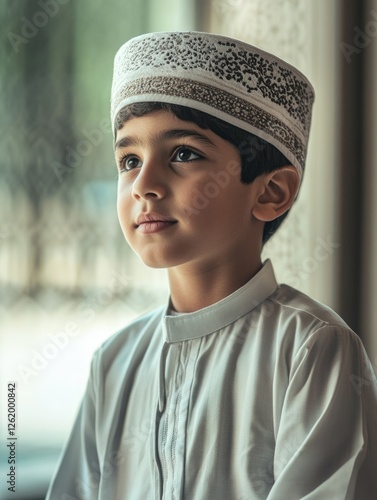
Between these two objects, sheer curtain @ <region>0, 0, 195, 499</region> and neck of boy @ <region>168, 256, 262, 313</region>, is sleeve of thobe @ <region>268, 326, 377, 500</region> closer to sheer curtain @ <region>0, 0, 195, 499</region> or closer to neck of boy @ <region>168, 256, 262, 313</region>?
neck of boy @ <region>168, 256, 262, 313</region>

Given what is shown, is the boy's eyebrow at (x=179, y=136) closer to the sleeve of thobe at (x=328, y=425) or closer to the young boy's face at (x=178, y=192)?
the young boy's face at (x=178, y=192)

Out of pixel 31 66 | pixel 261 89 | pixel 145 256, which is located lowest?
pixel 145 256

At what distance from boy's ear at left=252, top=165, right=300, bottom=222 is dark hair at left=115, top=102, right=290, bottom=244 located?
13 millimetres

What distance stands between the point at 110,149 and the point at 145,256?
90 centimetres

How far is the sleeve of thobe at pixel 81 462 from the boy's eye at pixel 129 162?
357mm

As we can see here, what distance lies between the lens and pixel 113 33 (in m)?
1.88

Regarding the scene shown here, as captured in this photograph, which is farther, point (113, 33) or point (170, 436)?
point (113, 33)

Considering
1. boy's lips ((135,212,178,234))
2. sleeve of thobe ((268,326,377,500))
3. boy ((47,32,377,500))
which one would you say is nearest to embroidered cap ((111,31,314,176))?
boy ((47,32,377,500))

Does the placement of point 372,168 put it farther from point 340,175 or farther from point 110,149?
point 110,149

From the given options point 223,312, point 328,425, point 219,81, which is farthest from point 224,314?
point 219,81

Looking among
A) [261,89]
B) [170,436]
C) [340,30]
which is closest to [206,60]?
[261,89]

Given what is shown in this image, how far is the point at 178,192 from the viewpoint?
1025mm

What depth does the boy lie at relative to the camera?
0.96 metres

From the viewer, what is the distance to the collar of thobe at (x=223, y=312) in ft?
3.60
